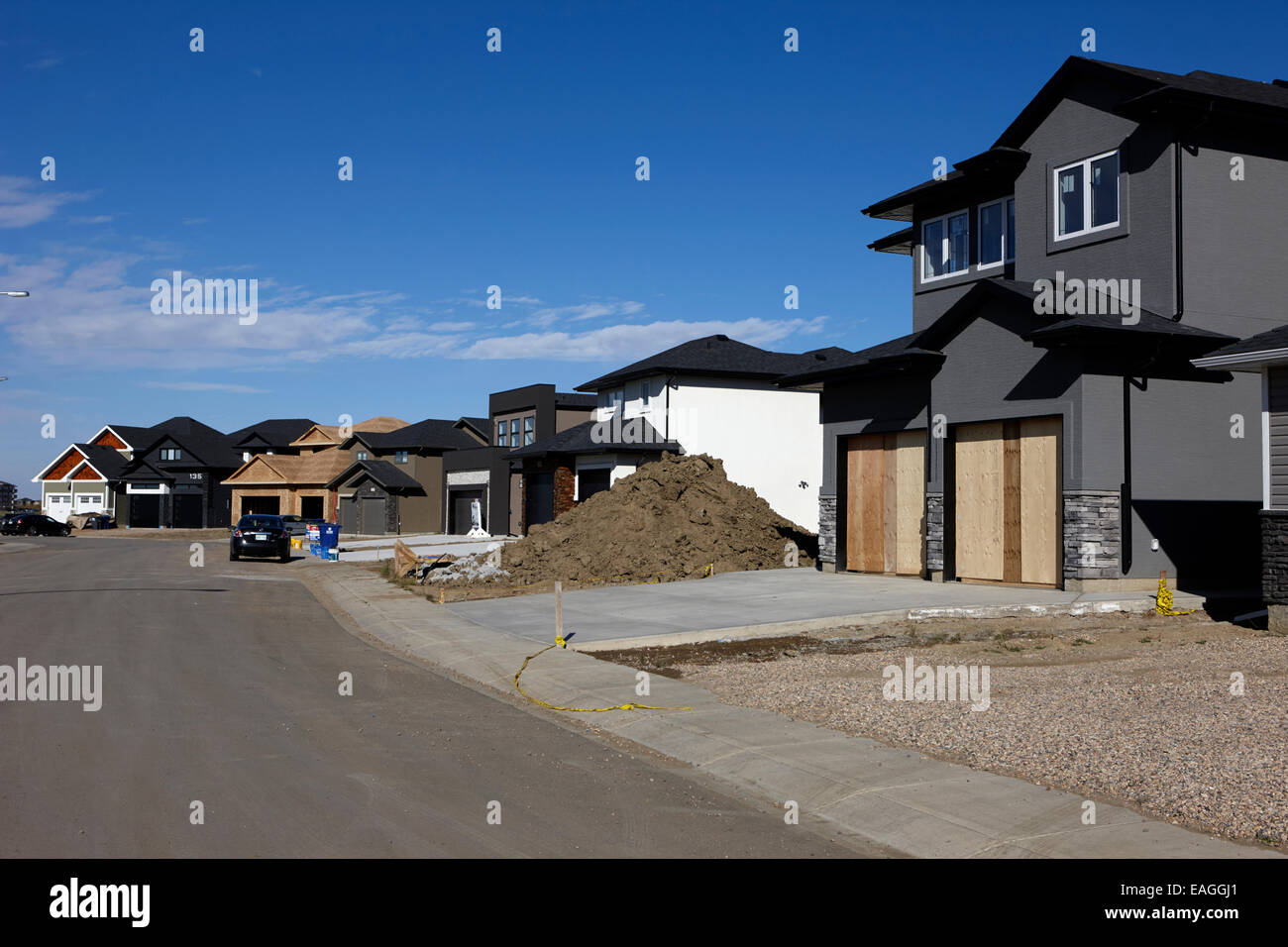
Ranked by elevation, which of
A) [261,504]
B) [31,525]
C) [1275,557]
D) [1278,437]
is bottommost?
[31,525]

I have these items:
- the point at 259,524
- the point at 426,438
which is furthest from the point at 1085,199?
the point at 426,438

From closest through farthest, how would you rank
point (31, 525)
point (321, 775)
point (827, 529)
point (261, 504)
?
point (321, 775)
point (827, 529)
point (31, 525)
point (261, 504)

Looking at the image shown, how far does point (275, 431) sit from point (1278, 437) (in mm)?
86912

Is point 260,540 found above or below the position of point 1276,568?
below

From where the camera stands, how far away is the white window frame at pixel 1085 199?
19500 millimetres

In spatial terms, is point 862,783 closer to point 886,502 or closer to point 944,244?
point 886,502

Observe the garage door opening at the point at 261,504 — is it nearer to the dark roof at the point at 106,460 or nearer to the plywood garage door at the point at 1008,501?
the dark roof at the point at 106,460

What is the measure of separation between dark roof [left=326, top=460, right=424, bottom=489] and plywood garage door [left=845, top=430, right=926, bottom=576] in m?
42.3

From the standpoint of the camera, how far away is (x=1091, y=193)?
66.3 feet

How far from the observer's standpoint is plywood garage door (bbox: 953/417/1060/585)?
18.8 m

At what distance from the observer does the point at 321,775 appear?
762 cm
